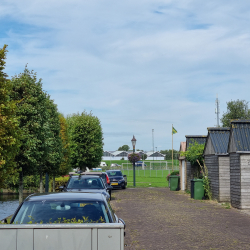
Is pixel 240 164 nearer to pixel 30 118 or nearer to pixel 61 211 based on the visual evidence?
pixel 30 118

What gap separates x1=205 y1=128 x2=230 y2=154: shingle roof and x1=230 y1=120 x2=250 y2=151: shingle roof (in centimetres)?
293

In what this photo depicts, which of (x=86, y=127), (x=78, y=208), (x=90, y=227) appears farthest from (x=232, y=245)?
(x=86, y=127)

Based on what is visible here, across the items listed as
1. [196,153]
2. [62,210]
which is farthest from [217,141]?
[62,210]

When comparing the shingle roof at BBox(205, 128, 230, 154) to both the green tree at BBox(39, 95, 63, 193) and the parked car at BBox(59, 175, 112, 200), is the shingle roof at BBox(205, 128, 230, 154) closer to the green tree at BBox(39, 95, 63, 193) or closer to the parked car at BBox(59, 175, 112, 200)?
the parked car at BBox(59, 175, 112, 200)

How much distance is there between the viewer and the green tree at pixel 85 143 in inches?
1547

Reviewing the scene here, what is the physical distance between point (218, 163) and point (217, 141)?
1642 mm

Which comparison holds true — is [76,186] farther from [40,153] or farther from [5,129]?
[5,129]

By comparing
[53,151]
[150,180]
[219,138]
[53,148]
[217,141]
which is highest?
[219,138]

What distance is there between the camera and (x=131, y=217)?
14.6 meters

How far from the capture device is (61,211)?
6.11m

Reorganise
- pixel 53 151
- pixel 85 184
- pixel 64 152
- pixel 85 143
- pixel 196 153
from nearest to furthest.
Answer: pixel 85 184
pixel 53 151
pixel 196 153
pixel 64 152
pixel 85 143

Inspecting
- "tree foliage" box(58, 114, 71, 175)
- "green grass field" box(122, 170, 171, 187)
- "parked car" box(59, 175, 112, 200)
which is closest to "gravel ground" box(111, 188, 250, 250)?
"parked car" box(59, 175, 112, 200)

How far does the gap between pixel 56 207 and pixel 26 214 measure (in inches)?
18.1

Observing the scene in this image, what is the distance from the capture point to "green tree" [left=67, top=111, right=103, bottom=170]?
39.3 meters
